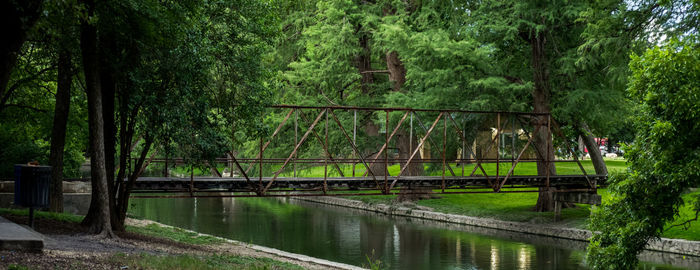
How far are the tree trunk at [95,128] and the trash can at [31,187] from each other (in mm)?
1116

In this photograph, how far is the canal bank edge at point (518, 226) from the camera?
23.0m

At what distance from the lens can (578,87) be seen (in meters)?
28.9

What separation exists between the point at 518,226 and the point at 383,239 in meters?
6.68

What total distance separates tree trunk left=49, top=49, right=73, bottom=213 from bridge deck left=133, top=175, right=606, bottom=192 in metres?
2.21

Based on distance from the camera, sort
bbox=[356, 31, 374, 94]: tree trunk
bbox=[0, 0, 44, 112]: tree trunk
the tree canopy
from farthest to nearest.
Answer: bbox=[356, 31, 374, 94]: tree trunk → the tree canopy → bbox=[0, 0, 44, 112]: tree trunk

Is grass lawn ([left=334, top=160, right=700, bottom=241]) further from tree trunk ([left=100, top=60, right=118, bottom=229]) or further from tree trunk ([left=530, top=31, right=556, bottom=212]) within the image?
tree trunk ([left=100, top=60, right=118, bottom=229])

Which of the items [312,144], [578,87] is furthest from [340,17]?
[578,87]

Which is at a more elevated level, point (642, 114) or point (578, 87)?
point (578, 87)

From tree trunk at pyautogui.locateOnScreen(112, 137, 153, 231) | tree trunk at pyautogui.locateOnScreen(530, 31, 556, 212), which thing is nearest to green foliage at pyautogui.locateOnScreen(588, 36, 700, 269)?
tree trunk at pyautogui.locateOnScreen(112, 137, 153, 231)

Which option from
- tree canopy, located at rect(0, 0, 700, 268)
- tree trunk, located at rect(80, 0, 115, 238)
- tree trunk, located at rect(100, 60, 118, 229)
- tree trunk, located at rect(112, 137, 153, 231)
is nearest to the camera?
tree canopy, located at rect(0, 0, 700, 268)

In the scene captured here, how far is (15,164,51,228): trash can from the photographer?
45.1 ft

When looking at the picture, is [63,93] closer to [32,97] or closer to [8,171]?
[32,97]

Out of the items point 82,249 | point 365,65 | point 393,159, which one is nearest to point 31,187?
point 82,249

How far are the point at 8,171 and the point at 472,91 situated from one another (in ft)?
62.1
